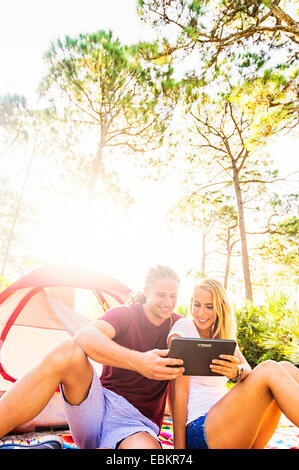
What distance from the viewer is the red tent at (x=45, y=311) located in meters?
2.96

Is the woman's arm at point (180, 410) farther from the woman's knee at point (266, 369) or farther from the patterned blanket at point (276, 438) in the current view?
the patterned blanket at point (276, 438)

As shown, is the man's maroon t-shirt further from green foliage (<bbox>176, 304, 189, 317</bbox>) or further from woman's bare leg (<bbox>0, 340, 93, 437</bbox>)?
green foliage (<bbox>176, 304, 189, 317</bbox>)

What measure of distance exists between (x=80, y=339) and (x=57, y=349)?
0.12 meters

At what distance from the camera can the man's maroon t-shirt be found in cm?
172

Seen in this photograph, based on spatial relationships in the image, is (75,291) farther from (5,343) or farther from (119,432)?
(119,432)

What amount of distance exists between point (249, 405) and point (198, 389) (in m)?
0.37

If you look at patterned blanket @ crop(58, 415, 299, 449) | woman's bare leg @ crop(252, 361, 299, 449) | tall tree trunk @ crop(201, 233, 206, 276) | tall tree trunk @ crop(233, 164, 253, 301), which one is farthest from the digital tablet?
tall tree trunk @ crop(201, 233, 206, 276)

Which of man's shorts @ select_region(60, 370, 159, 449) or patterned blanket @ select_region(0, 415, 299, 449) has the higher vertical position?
man's shorts @ select_region(60, 370, 159, 449)

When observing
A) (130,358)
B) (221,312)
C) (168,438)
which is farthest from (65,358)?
(168,438)

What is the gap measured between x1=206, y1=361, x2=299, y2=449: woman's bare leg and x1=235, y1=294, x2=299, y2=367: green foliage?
3377mm

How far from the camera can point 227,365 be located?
156 cm

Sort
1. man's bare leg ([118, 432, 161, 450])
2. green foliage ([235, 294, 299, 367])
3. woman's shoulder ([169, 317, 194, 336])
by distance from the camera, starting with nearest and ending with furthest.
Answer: man's bare leg ([118, 432, 161, 450]), woman's shoulder ([169, 317, 194, 336]), green foliage ([235, 294, 299, 367])

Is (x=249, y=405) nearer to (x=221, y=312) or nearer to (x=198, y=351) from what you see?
(x=198, y=351)
